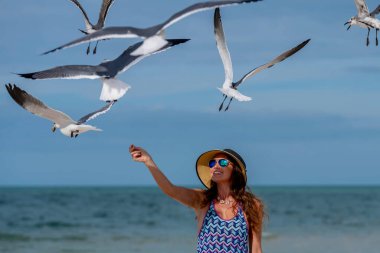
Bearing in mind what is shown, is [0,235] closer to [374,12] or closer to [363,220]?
[363,220]

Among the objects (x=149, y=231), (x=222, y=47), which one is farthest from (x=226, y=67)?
(x=149, y=231)

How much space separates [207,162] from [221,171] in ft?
0.60

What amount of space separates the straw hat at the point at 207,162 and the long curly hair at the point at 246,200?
0.10 feet

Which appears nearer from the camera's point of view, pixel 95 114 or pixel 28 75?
pixel 28 75

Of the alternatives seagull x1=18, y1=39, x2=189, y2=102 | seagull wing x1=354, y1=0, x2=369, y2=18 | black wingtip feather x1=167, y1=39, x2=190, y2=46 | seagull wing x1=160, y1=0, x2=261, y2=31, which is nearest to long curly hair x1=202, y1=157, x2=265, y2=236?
seagull wing x1=354, y1=0, x2=369, y2=18

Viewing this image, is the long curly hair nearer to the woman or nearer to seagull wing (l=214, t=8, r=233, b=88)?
the woman

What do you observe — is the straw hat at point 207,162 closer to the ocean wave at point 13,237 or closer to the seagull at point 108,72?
the seagull at point 108,72

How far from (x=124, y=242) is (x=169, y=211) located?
852cm

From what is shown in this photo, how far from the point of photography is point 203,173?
450 centimetres

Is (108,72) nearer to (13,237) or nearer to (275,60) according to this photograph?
(275,60)

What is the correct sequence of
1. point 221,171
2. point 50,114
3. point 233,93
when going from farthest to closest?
point 221,171 < point 233,93 < point 50,114

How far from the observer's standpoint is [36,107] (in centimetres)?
350

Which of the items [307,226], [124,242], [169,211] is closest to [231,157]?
[124,242]

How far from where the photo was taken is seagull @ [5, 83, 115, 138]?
3350 mm
